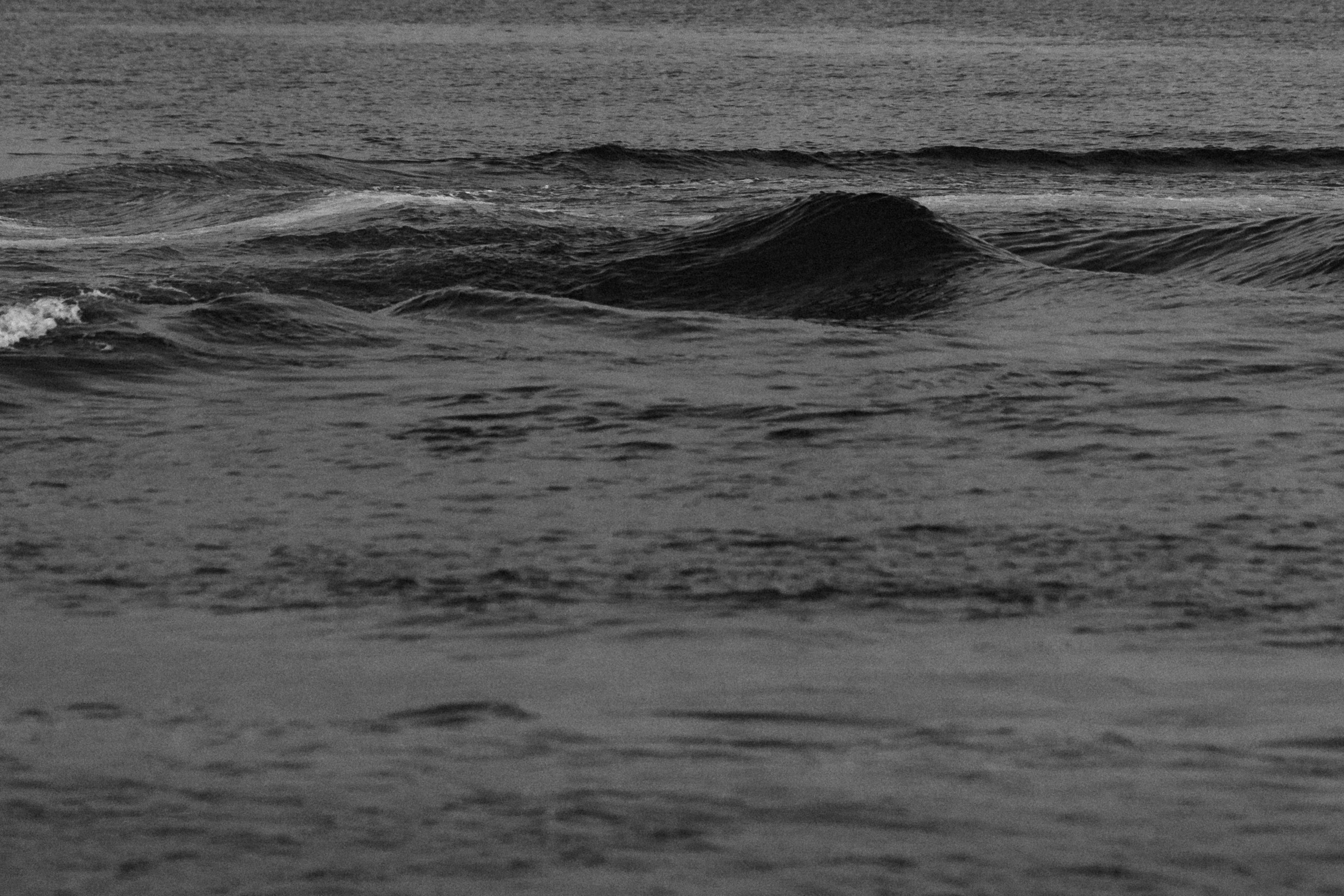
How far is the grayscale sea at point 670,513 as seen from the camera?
18.2 feet

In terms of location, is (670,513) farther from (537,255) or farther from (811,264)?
(537,255)

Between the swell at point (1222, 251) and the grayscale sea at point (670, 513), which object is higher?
the swell at point (1222, 251)

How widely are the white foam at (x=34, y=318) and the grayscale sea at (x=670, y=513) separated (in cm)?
6

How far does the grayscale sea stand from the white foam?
6 centimetres

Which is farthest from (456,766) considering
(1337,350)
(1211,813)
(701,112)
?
(701,112)

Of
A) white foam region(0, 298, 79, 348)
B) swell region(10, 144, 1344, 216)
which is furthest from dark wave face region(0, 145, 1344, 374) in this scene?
swell region(10, 144, 1344, 216)

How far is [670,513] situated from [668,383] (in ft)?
9.61

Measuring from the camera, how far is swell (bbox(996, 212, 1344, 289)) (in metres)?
16.2

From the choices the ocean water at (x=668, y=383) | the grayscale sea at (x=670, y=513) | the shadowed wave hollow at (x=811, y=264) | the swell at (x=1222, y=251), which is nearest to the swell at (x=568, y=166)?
the ocean water at (x=668, y=383)

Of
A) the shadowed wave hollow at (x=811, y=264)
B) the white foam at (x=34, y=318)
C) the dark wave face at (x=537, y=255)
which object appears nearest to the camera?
the white foam at (x=34, y=318)

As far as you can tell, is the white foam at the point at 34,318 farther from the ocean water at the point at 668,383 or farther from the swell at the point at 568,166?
the swell at the point at 568,166

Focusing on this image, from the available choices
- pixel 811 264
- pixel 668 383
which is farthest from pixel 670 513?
pixel 811 264

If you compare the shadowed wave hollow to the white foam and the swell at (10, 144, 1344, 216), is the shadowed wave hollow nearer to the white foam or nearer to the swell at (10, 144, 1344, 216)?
the white foam

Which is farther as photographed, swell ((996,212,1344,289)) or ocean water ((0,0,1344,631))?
swell ((996,212,1344,289))
